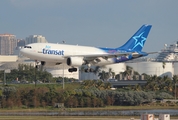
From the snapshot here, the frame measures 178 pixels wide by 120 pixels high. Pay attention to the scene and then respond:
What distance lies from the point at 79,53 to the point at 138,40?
16941 mm

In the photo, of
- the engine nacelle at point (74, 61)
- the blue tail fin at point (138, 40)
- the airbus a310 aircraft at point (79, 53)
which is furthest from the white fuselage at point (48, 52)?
the blue tail fin at point (138, 40)

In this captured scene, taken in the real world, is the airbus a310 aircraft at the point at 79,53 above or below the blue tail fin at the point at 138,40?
below

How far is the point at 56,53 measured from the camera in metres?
94.8

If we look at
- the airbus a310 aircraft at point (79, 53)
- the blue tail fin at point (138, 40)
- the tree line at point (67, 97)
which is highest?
the blue tail fin at point (138, 40)

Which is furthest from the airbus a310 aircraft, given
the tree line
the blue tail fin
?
the tree line

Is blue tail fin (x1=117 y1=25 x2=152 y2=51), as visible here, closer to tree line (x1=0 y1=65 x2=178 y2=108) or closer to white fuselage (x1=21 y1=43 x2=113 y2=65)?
white fuselage (x1=21 y1=43 x2=113 y2=65)

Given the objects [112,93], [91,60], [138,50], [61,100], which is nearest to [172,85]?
[112,93]

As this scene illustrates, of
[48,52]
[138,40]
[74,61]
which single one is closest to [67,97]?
[138,40]

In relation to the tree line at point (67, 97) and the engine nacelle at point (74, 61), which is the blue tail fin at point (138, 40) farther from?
the tree line at point (67, 97)

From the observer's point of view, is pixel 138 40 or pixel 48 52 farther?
pixel 138 40

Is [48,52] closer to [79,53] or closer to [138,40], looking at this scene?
[79,53]

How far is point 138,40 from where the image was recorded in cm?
11175

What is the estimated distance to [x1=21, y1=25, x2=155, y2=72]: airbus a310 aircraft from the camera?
94.4m

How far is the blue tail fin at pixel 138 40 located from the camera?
109 m
